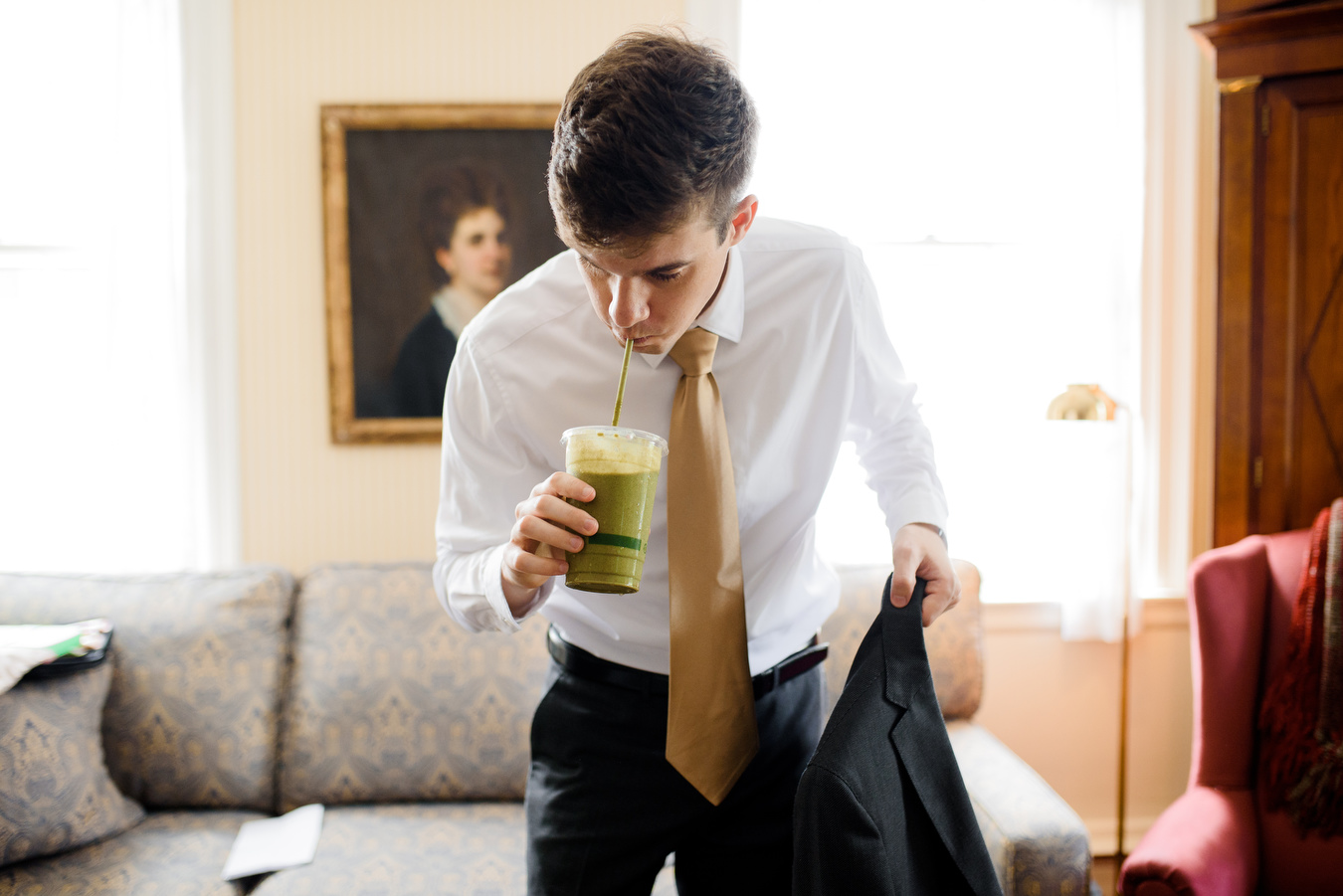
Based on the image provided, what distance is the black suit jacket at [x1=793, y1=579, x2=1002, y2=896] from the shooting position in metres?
0.91

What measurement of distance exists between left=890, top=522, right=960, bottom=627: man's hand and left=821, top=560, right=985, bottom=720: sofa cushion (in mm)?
1180

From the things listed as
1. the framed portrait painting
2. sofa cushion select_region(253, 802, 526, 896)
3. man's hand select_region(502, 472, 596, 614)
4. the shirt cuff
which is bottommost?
sofa cushion select_region(253, 802, 526, 896)

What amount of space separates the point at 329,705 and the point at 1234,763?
7.53 feet

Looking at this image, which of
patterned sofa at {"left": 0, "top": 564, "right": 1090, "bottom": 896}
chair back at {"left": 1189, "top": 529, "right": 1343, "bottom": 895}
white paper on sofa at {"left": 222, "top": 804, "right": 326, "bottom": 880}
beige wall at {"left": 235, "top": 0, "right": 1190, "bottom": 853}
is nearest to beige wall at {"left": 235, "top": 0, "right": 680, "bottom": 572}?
beige wall at {"left": 235, "top": 0, "right": 1190, "bottom": 853}

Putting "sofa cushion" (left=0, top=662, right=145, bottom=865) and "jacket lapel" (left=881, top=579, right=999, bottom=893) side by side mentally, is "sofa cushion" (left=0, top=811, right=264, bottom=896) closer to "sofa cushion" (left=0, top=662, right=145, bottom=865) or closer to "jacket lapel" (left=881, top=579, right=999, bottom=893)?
"sofa cushion" (left=0, top=662, right=145, bottom=865)

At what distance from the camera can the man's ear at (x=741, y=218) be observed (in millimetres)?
1074

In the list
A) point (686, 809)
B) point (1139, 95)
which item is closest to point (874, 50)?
point (1139, 95)

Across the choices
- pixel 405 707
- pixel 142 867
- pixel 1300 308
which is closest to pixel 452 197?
pixel 405 707

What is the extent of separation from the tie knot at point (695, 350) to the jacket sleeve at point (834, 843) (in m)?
0.54

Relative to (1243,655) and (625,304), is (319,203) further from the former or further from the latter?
(1243,655)

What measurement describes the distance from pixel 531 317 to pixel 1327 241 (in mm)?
2269

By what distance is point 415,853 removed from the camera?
1.96 metres

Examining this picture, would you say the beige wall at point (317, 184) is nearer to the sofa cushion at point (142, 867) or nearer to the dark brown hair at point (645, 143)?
the sofa cushion at point (142, 867)

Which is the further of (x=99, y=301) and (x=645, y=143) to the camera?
(x=99, y=301)
